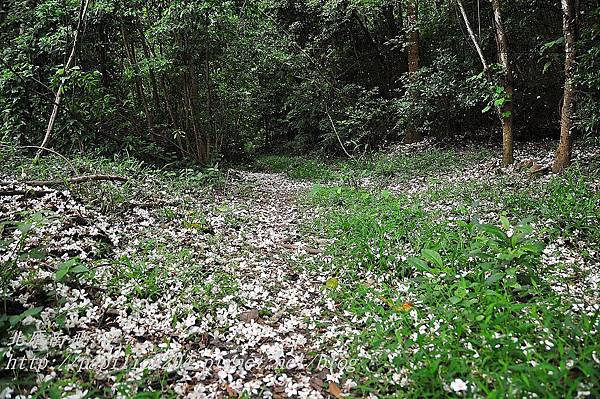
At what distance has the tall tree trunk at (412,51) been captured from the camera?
11359 millimetres

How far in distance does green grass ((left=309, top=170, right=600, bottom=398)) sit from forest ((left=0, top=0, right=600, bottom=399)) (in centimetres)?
2

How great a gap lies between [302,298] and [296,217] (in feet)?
10.7

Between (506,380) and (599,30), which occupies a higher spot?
(599,30)

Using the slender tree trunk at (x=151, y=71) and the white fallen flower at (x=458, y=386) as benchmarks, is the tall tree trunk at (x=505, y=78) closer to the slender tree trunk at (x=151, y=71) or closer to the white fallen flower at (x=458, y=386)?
the white fallen flower at (x=458, y=386)

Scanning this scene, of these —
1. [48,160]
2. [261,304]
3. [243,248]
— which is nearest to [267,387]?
[261,304]

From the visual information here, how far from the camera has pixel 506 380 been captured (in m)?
2.04

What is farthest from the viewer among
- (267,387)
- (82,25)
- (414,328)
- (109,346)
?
(82,25)

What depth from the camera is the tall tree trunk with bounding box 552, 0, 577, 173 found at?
20.6ft

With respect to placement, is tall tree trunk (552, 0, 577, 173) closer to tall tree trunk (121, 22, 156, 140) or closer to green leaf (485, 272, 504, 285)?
green leaf (485, 272, 504, 285)

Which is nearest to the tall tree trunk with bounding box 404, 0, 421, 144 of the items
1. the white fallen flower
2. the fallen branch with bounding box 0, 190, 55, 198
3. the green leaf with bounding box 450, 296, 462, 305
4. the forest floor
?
the forest floor

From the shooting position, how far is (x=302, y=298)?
3.70 meters

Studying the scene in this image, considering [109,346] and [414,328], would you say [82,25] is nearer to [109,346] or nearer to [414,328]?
[109,346]

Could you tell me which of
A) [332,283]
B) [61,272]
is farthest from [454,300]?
[61,272]

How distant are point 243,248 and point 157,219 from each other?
1596 millimetres
